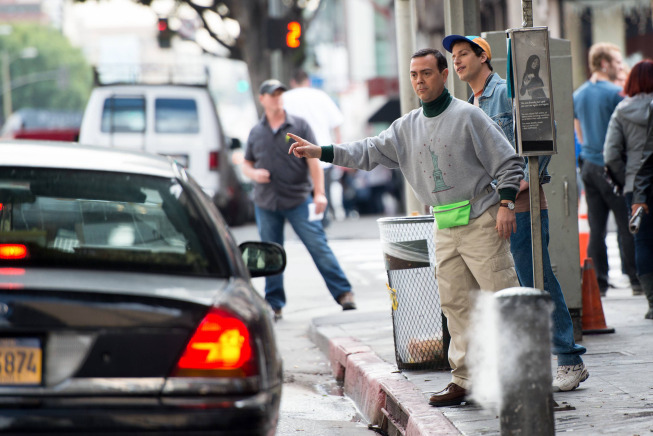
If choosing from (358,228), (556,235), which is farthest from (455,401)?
(358,228)

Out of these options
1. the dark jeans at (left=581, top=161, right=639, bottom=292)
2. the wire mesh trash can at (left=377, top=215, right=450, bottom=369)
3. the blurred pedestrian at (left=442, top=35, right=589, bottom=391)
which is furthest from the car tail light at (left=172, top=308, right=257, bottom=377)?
the dark jeans at (left=581, top=161, right=639, bottom=292)

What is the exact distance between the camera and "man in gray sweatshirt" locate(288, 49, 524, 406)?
15.8 feet

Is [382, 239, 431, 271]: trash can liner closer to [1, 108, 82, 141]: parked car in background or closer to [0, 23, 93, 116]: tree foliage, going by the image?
[1, 108, 82, 141]: parked car in background

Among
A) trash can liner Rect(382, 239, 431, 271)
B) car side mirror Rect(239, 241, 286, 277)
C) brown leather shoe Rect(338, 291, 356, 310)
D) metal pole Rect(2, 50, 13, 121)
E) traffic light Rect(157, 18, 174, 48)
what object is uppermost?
metal pole Rect(2, 50, 13, 121)

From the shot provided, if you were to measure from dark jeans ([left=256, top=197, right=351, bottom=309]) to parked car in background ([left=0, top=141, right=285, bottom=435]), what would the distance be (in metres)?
4.97

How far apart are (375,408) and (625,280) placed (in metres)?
4.63

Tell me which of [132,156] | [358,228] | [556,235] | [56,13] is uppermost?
[56,13]

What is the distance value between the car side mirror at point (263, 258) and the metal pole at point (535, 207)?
3.68ft

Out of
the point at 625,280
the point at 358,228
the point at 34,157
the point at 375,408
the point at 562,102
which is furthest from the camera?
the point at 358,228

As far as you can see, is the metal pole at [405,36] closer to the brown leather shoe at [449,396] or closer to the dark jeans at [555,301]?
the dark jeans at [555,301]

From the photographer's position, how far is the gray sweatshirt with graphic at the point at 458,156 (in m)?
4.79

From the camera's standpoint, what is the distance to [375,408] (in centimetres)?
558

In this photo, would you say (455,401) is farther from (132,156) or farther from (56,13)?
(56,13)

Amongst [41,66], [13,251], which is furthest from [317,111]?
[41,66]
